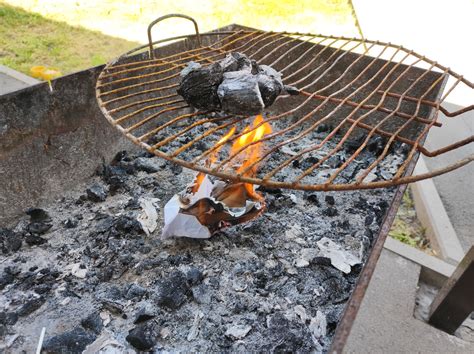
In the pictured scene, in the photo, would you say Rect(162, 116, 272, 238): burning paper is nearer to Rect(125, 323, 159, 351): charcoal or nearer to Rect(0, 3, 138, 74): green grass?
Rect(125, 323, 159, 351): charcoal

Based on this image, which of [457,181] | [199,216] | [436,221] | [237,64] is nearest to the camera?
[237,64]

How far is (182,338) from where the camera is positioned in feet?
4.52

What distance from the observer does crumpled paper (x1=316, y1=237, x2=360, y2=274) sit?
1670 millimetres

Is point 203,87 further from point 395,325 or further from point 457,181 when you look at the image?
point 457,181

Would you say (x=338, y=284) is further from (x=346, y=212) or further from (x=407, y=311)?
(x=407, y=311)

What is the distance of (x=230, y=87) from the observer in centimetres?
132

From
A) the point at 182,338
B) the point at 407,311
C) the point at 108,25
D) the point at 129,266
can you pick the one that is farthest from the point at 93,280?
the point at 108,25

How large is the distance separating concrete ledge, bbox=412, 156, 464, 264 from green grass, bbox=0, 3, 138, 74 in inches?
122

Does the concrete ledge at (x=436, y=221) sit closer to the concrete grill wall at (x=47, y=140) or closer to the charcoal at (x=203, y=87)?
the charcoal at (x=203, y=87)

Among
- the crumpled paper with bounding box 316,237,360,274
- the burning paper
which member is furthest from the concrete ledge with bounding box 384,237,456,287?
the burning paper

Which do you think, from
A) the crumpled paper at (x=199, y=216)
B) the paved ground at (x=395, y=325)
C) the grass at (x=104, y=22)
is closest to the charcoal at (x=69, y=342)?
the crumpled paper at (x=199, y=216)

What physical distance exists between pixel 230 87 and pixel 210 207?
0.59m

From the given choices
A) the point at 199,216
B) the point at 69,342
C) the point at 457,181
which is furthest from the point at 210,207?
the point at 457,181

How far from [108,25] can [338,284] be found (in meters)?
4.56
